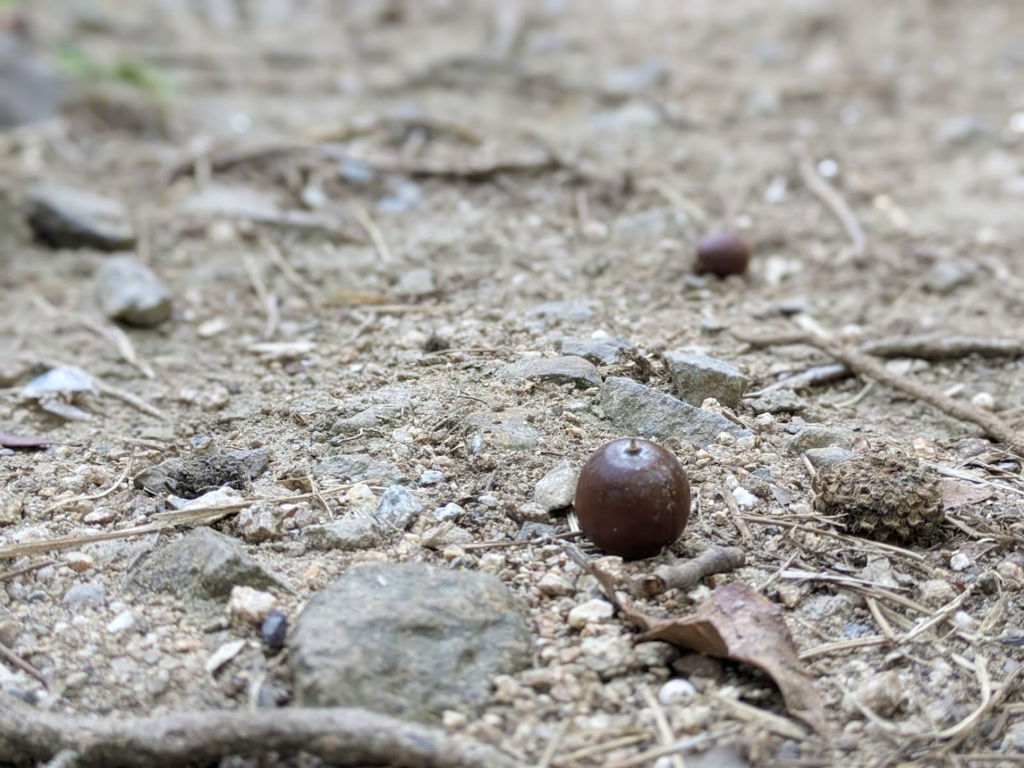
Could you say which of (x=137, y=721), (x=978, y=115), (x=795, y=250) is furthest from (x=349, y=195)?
(x=978, y=115)

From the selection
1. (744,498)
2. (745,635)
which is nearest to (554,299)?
(744,498)

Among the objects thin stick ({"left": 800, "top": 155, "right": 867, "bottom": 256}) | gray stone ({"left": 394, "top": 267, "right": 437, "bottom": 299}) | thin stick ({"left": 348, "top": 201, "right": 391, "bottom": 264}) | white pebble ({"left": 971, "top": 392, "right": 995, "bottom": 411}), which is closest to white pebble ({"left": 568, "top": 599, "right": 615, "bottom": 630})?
white pebble ({"left": 971, "top": 392, "right": 995, "bottom": 411})

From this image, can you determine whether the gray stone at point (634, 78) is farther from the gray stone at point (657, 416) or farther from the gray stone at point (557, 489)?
the gray stone at point (557, 489)

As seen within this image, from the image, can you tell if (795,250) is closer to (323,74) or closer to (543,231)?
(543,231)

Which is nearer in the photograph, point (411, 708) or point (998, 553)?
point (411, 708)

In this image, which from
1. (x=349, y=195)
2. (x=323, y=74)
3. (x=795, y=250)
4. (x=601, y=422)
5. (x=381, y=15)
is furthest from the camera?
(x=381, y=15)

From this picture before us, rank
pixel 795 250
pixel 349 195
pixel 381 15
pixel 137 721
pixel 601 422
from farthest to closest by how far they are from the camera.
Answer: pixel 381 15 → pixel 349 195 → pixel 795 250 → pixel 601 422 → pixel 137 721

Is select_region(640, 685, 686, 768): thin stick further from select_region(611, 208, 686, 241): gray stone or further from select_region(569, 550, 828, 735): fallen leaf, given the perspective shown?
select_region(611, 208, 686, 241): gray stone
